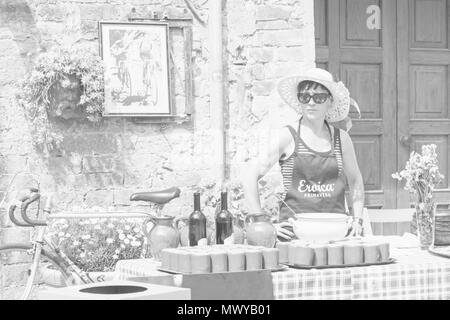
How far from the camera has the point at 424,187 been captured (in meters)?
4.08

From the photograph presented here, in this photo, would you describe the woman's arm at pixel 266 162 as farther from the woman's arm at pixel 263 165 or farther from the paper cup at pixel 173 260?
the paper cup at pixel 173 260

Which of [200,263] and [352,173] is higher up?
[352,173]

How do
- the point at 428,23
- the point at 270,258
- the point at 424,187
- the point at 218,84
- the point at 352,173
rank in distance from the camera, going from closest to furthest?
the point at 270,258 → the point at 424,187 → the point at 352,173 → the point at 218,84 → the point at 428,23

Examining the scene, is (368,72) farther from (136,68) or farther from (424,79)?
(136,68)

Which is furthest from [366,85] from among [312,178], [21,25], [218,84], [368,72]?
[21,25]

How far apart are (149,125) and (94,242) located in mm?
1375

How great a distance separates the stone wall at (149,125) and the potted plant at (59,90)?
10 centimetres

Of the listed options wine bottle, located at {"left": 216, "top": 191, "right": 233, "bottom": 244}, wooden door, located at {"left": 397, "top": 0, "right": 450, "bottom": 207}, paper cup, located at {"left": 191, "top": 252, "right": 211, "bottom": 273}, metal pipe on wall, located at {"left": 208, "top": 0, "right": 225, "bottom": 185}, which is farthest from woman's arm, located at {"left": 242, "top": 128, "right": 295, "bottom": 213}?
wooden door, located at {"left": 397, "top": 0, "right": 450, "bottom": 207}

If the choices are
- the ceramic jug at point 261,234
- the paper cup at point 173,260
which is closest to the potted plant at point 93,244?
the ceramic jug at point 261,234

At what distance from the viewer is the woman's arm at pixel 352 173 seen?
4.83 m

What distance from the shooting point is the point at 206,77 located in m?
6.54

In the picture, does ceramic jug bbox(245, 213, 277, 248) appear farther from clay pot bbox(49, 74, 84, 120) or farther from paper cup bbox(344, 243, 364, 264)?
clay pot bbox(49, 74, 84, 120)

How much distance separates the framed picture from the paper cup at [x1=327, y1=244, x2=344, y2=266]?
3.18m
